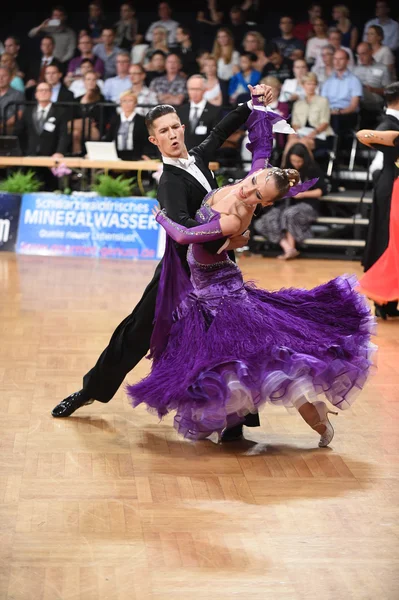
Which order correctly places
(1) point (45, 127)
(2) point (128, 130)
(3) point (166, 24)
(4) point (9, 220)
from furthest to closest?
(3) point (166, 24)
(1) point (45, 127)
(2) point (128, 130)
(4) point (9, 220)

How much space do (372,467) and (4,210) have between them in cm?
605

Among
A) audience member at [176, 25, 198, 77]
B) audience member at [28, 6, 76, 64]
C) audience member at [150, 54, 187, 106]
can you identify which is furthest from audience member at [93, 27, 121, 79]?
audience member at [150, 54, 187, 106]

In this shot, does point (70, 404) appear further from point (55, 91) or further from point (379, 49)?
point (379, 49)

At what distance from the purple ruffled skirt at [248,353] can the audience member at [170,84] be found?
6.09 m

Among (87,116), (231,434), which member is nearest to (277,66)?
(87,116)

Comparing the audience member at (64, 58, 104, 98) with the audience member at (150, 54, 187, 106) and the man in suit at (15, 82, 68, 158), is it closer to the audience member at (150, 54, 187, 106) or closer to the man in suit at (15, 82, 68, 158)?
the man in suit at (15, 82, 68, 158)

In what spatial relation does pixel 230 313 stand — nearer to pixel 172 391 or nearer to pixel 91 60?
pixel 172 391

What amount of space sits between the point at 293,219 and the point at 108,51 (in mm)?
3329

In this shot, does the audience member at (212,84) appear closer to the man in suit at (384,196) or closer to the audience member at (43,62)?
the audience member at (43,62)

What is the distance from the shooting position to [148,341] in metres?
4.05

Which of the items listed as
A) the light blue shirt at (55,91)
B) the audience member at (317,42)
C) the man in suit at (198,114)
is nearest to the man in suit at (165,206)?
the man in suit at (198,114)

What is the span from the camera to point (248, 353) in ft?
12.0

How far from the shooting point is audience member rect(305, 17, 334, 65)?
9992 millimetres

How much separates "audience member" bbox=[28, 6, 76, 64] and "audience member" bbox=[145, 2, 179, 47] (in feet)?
2.96
